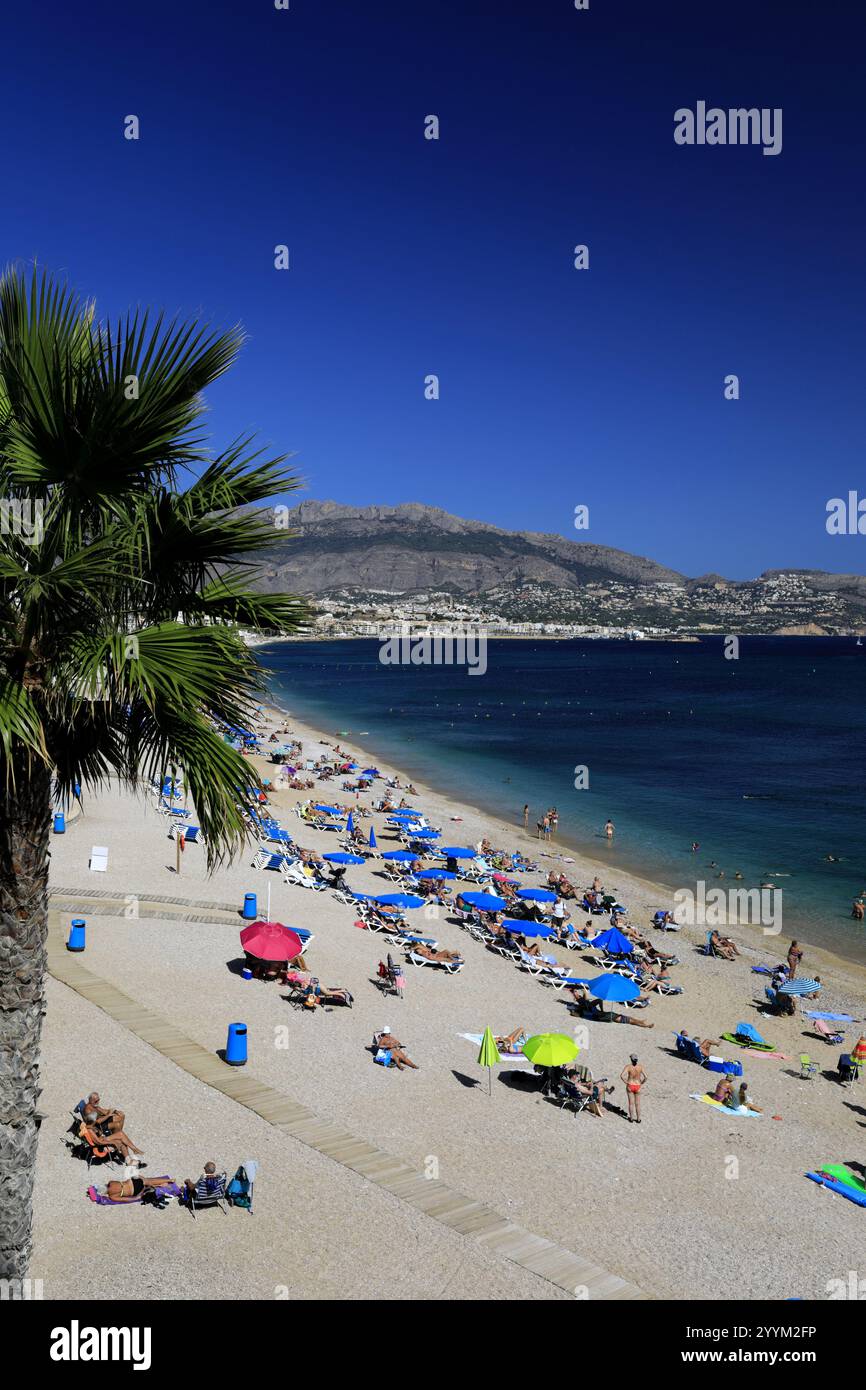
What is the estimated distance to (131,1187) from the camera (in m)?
9.87

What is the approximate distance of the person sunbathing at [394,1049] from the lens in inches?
568

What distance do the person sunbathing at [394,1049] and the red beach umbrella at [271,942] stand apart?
253 centimetres

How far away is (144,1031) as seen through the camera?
14.0 meters

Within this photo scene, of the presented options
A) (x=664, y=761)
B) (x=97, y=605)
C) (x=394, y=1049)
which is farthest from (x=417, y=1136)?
(x=664, y=761)

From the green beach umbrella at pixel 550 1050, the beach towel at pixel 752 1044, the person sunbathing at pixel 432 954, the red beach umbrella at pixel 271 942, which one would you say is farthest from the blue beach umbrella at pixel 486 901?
the green beach umbrella at pixel 550 1050

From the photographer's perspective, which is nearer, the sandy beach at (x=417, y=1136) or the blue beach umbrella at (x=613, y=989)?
the sandy beach at (x=417, y=1136)

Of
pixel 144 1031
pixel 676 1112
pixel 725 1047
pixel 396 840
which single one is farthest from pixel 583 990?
pixel 396 840

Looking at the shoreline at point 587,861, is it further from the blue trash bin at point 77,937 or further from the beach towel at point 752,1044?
the beach towel at point 752,1044

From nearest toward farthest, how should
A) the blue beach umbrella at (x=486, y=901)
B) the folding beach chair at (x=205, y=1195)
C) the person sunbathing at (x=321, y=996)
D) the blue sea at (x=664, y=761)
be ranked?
the folding beach chair at (x=205, y=1195) < the person sunbathing at (x=321, y=996) < the blue beach umbrella at (x=486, y=901) < the blue sea at (x=664, y=761)

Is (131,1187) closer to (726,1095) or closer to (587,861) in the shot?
(726,1095)

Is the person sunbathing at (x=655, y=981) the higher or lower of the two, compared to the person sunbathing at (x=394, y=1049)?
lower

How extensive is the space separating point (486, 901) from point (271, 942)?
846 centimetres

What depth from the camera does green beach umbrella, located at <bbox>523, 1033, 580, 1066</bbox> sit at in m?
13.9

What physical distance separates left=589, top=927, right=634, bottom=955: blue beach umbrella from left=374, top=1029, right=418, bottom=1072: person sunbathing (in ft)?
25.3
